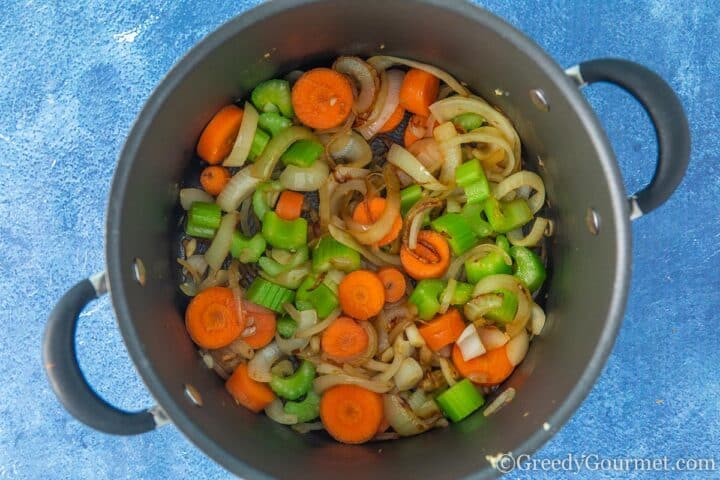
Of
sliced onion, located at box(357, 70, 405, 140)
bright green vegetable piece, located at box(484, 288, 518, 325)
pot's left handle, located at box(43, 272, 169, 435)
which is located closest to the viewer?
pot's left handle, located at box(43, 272, 169, 435)

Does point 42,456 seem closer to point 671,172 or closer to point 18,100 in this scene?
point 18,100

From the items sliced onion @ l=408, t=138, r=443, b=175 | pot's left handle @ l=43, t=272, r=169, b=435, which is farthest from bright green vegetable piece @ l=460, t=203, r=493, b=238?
pot's left handle @ l=43, t=272, r=169, b=435

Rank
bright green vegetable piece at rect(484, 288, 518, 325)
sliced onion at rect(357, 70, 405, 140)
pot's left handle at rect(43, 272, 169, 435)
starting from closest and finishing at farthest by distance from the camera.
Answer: pot's left handle at rect(43, 272, 169, 435)
bright green vegetable piece at rect(484, 288, 518, 325)
sliced onion at rect(357, 70, 405, 140)

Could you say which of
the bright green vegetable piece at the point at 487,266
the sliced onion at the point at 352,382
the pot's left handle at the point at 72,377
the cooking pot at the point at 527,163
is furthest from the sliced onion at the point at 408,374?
the pot's left handle at the point at 72,377

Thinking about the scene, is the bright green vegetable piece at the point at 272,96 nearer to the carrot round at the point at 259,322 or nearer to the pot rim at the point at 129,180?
the pot rim at the point at 129,180

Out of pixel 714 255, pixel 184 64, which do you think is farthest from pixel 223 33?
pixel 714 255

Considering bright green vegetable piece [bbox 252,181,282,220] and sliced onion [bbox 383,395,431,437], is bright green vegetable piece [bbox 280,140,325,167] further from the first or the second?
sliced onion [bbox 383,395,431,437]
